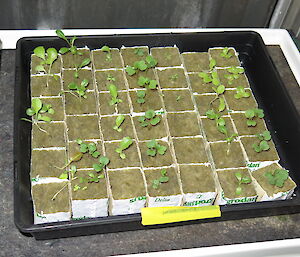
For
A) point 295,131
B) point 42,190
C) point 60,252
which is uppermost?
point 295,131

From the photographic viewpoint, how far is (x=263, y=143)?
1557mm

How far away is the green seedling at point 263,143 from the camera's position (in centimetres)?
155

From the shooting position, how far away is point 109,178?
145cm

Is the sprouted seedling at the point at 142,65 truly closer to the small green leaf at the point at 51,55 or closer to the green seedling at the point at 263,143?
the small green leaf at the point at 51,55

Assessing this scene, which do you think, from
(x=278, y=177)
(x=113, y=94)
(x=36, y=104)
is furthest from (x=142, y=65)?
(x=278, y=177)

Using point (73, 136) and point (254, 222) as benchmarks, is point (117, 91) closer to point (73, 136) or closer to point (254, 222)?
point (73, 136)

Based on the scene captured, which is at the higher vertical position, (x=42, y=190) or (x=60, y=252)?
(x=42, y=190)

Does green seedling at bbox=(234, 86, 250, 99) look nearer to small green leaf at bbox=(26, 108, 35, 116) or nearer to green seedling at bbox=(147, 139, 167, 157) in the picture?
green seedling at bbox=(147, 139, 167, 157)

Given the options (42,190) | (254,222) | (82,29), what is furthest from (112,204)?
(82,29)

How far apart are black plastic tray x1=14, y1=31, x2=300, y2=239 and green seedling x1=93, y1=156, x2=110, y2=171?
0.15 metres

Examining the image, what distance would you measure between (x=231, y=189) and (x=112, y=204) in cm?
36

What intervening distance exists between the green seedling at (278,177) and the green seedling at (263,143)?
0.08 m

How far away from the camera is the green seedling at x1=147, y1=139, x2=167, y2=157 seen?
1499 mm

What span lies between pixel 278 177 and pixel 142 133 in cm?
44
